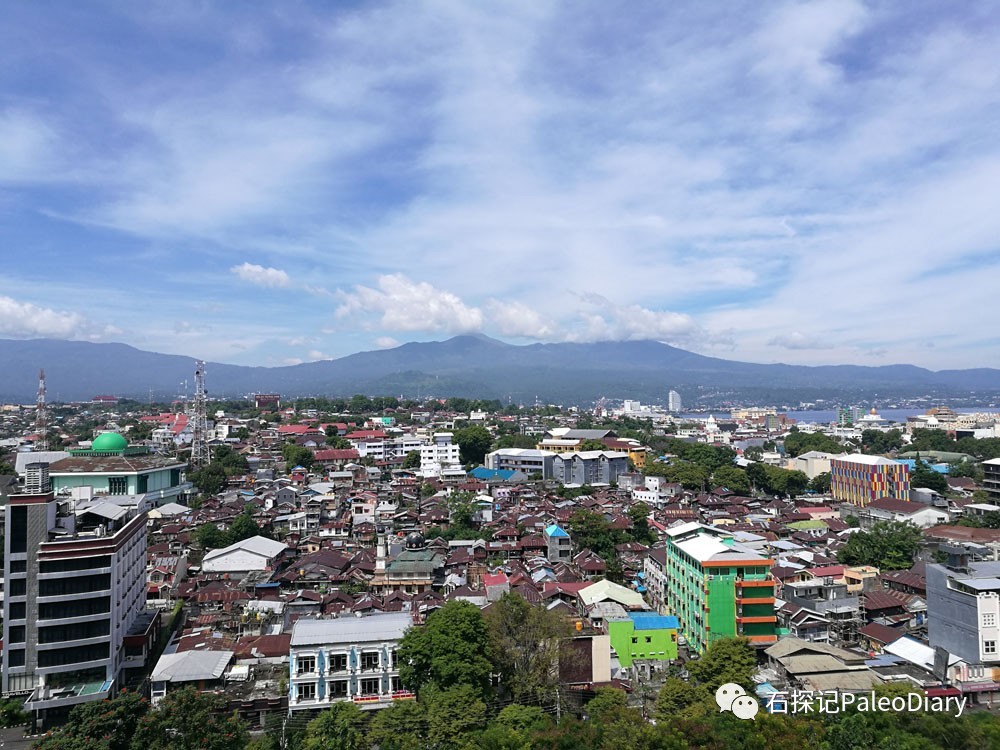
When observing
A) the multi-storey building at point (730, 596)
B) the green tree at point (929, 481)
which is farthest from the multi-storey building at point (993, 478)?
the multi-storey building at point (730, 596)

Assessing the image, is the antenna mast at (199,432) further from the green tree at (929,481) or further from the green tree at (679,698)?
the green tree at (929,481)

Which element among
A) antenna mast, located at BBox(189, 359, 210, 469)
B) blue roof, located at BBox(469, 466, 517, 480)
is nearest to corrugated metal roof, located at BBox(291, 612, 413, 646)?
blue roof, located at BBox(469, 466, 517, 480)

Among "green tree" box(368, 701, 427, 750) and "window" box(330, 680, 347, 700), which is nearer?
"green tree" box(368, 701, 427, 750)

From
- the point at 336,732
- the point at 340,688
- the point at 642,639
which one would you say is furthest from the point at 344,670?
the point at 642,639

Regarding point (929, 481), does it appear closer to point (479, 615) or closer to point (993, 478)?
point (993, 478)

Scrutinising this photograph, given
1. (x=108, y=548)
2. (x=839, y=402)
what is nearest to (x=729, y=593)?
(x=108, y=548)

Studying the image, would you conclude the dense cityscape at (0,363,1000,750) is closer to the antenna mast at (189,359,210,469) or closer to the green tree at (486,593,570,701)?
the green tree at (486,593,570,701)
